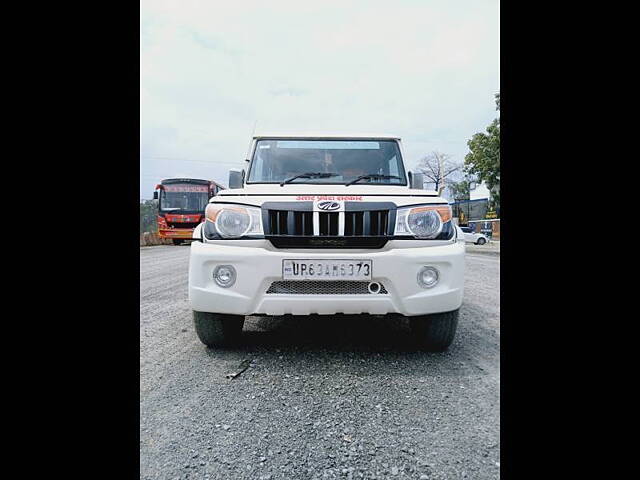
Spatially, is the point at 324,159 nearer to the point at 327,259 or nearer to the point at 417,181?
the point at 417,181

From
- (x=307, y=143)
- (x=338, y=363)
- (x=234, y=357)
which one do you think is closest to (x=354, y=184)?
(x=307, y=143)

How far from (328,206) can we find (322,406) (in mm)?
1060

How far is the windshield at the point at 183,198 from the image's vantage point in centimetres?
1378

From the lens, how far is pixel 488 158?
3.42 feet

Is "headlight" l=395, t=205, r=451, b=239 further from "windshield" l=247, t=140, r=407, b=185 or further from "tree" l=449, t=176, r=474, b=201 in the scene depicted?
"windshield" l=247, t=140, r=407, b=185

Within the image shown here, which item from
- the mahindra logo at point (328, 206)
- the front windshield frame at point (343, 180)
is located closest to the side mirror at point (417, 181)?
the front windshield frame at point (343, 180)

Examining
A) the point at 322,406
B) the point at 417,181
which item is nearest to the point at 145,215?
the point at 322,406

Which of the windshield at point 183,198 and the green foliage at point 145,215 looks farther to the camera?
the windshield at point 183,198

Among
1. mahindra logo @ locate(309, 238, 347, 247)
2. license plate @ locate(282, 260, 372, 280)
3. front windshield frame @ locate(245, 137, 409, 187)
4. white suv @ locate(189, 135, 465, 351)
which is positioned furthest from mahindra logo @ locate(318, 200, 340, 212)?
front windshield frame @ locate(245, 137, 409, 187)

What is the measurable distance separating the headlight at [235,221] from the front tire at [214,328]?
19.8 inches

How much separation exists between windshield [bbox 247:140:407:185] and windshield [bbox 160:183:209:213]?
11636mm

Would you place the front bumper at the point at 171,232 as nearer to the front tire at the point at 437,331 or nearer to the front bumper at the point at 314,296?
the front bumper at the point at 314,296
